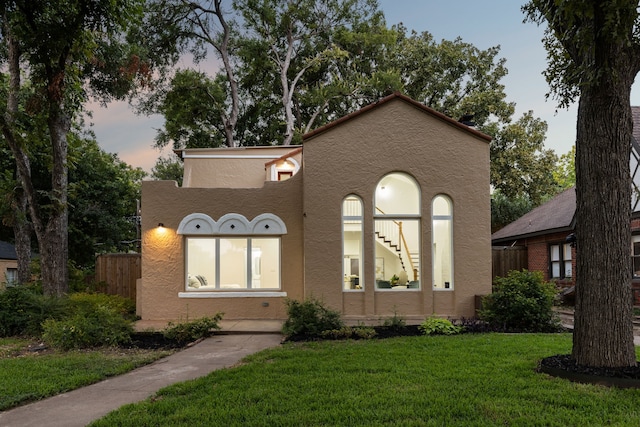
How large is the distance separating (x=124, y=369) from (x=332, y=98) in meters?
22.4

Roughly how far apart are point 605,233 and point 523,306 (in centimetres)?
451

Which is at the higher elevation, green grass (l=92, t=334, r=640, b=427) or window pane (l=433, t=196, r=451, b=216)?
window pane (l=433, t=196, r=451, b=216)

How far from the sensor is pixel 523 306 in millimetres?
10188

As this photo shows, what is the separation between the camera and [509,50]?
2712 centimetres

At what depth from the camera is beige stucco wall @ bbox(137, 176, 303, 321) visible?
1248 cm

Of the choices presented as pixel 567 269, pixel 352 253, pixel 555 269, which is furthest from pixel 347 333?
pixel 555 269

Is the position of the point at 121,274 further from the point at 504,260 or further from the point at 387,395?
the point at 504,260

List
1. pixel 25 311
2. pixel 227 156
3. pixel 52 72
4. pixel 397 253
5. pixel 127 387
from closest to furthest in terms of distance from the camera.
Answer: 1. pixel 127 387
2. pixel 25 311
3. pixel 52 72
4. pixel 397 253
5. pixel 227 156

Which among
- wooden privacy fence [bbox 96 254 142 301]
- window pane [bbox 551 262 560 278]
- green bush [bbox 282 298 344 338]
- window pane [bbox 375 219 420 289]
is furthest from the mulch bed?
window pane [bbox 551 262 560 278]

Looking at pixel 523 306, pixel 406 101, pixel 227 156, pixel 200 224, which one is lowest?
pixel 523 306

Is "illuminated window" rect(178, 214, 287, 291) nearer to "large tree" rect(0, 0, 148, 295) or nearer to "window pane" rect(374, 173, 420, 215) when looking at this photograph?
"window pane" rect(374, 173, 420, 215)

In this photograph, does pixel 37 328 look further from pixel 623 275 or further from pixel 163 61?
pixel 163 61

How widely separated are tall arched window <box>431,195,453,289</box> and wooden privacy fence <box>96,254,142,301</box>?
8.81 m

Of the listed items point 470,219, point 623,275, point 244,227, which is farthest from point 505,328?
point 244,227
